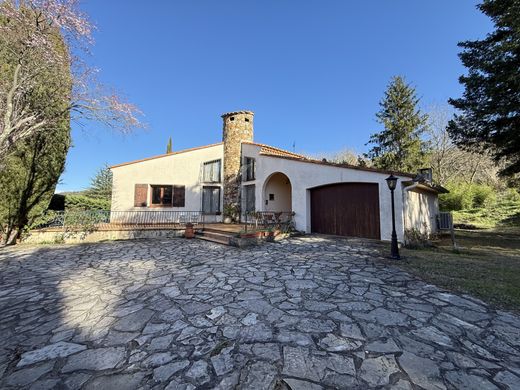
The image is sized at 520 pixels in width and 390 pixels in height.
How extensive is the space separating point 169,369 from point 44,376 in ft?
3.92

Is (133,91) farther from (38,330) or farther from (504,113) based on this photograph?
(504,113)

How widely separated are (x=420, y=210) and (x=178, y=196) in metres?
13.6

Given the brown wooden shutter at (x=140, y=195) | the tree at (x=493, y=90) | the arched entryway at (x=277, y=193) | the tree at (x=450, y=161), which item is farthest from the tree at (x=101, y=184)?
the tree at (x=450, y=161)

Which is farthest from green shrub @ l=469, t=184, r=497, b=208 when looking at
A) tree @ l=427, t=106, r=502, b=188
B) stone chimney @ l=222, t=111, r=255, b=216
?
stone chimney @ l=222, t=111, r=255, b=216

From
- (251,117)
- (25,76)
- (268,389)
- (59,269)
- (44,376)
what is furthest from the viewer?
(251,117)

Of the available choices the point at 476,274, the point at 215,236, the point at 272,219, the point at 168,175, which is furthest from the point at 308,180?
the point at 168,175

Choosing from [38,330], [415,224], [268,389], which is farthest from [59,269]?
[415,224]

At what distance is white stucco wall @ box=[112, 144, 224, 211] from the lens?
14.4 metres

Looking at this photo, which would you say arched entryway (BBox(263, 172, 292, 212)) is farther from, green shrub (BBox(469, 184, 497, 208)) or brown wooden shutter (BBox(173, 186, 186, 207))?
green shrub (BBox(469, 184, 497, 208))

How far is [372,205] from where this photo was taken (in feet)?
30.0

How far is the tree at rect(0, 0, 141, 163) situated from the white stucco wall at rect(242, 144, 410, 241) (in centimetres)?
708

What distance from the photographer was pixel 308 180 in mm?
11148

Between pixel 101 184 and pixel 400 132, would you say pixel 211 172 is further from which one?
pixel 400 132

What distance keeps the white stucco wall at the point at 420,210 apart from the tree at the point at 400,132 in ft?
19.7
